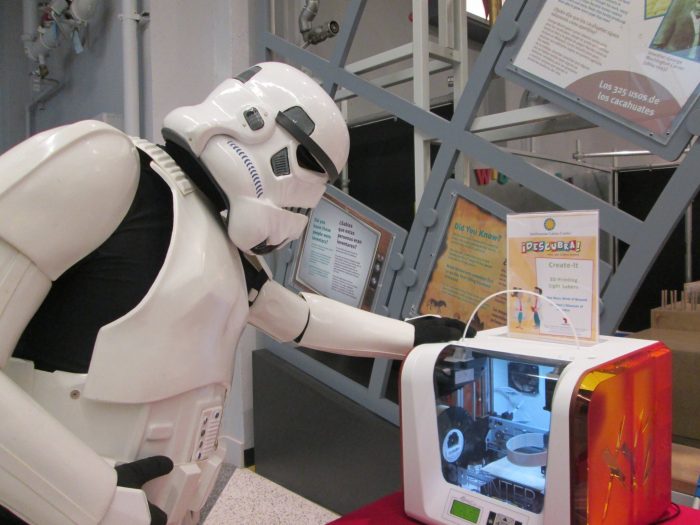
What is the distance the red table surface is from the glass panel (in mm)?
138

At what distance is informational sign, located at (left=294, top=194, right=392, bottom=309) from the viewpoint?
6.75 feet

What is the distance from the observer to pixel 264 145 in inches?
38.7

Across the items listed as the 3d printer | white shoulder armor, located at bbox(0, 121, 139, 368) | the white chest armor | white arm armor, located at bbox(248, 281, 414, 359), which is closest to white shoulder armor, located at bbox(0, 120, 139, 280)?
white shoulder armor, located at bbox(0, 121, 139, 368)

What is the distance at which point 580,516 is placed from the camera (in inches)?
34.1

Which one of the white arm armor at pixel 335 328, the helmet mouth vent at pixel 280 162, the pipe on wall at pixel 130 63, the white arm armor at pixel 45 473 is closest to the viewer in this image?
the white arm armor at pixel 45 473

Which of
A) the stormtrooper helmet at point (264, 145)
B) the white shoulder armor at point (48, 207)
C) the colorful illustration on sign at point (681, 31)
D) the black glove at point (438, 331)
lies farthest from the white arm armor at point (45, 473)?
the colorful illustration on sign at point (681, 31)

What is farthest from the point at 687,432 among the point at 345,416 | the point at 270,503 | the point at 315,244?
the point at 270,503

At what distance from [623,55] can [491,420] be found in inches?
39.8

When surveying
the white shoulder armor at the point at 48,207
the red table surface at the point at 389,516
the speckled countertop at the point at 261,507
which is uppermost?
the white shoulder armor at the point at 48,207

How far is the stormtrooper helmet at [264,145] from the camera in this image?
3.13 feet

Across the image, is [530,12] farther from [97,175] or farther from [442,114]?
[97,175]

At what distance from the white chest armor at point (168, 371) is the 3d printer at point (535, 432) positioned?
0.42 meters

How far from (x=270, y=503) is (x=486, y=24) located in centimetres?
344

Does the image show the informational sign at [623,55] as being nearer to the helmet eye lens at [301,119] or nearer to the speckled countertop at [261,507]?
the helmet eye lens at [301,119]
